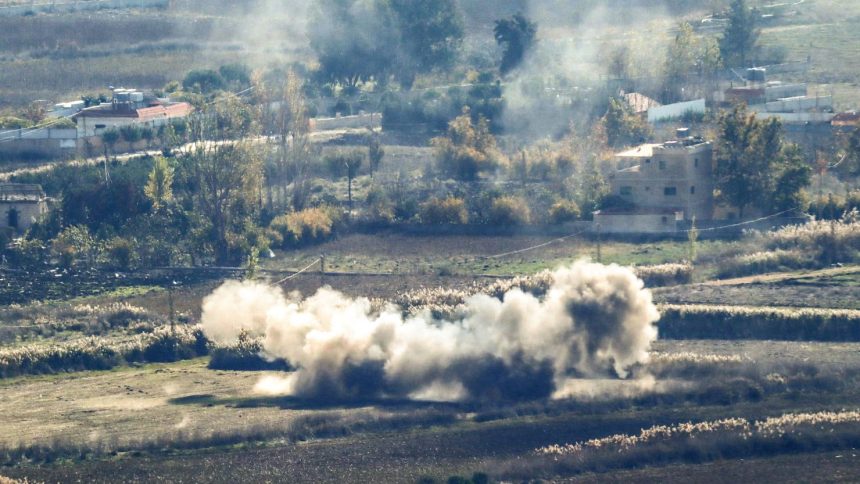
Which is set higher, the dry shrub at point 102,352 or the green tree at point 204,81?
the green tree at point 204,81

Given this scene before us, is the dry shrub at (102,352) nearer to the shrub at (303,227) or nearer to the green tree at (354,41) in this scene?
the shrub at (303,227)

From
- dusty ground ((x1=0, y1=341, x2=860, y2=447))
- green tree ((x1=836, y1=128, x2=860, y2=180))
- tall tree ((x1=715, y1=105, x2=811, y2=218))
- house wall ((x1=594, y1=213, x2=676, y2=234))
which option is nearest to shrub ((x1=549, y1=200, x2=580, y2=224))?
house wall ((x1=594, y1=213, x2=676, y2=234))

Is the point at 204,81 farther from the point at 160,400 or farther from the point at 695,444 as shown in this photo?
the point at 695,444

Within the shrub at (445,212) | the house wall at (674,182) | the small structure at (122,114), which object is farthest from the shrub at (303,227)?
the small structure at (122,114)

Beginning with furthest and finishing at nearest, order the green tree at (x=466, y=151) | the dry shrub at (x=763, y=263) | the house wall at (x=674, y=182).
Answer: the green tree at (x=466, y=151), the house wall at (x=674, y=182), the dry shrub at (x=763, y=263)

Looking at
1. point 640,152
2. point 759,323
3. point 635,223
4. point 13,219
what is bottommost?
point 759,323

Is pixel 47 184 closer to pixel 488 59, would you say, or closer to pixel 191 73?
pixel 191 73

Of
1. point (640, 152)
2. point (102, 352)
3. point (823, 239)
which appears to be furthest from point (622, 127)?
point (102, 352)
